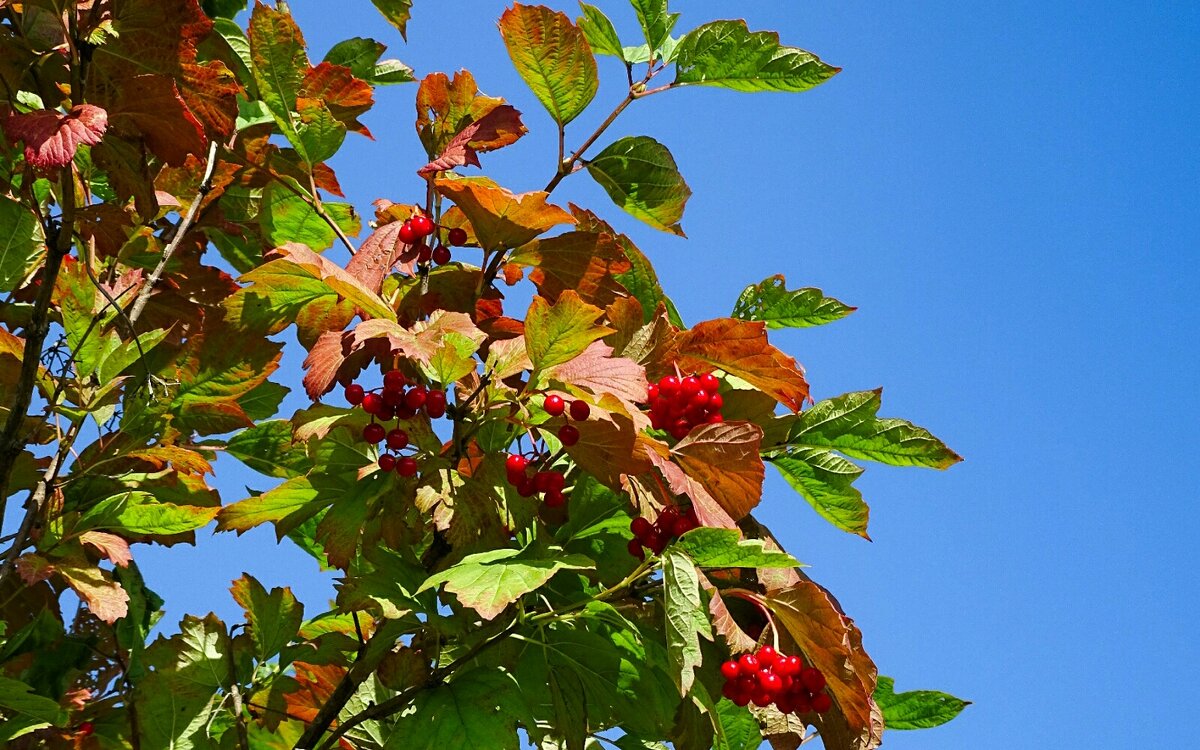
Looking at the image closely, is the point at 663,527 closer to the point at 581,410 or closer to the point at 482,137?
the point at 581,410

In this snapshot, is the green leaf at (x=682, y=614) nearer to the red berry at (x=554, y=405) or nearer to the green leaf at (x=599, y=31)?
the red berry at (x=554, y=405)

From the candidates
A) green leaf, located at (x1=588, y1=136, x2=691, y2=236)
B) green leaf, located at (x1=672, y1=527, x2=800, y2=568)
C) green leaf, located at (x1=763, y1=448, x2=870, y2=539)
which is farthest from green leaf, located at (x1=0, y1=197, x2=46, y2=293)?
green leaf, located at (x1=763, y1=448, x2=870, y2=539)

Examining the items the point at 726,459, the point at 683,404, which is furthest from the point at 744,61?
the point at 726,459

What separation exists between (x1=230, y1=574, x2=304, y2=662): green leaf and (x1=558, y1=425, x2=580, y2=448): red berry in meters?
0.97

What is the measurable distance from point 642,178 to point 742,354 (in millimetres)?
475

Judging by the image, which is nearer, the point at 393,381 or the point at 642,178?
the point at 393,381

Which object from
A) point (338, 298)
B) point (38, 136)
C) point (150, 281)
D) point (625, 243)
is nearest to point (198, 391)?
point (150, 281)

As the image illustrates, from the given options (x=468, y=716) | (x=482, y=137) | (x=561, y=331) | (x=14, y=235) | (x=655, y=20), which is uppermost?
(x=655, y=20)

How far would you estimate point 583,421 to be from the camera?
6.43 ft

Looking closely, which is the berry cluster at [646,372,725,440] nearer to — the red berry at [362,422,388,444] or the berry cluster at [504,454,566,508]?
the berry cluster at [504,454,566,508]

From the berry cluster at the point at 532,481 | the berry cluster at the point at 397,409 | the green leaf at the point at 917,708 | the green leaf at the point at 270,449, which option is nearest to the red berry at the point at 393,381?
the berry cluster at the point at 397,409

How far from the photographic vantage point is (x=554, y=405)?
198cm

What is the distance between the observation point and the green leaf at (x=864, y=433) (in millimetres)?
2422

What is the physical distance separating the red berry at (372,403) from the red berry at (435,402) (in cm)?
9
